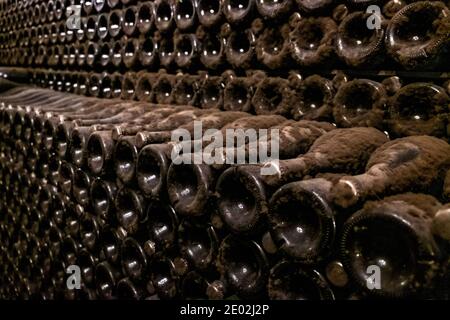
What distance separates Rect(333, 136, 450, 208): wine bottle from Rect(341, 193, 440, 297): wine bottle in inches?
1.4

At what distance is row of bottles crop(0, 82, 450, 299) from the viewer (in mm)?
985

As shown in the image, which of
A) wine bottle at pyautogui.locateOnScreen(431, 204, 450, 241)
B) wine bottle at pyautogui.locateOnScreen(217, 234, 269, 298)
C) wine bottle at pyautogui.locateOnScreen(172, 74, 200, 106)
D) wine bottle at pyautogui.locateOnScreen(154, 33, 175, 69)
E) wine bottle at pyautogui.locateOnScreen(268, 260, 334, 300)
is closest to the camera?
wine bottle at pyautogui.locateOnScreen(431, 204, 450, 241)

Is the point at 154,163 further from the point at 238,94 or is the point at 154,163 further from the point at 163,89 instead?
the point at 163,89

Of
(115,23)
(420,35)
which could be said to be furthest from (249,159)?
(115,23)

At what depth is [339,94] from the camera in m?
1.64

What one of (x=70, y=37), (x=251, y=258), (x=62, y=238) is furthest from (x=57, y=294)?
(x=70, y=37)

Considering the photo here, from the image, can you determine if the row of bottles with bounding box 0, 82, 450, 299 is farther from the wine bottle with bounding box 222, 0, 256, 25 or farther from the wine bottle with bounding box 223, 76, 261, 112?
the wine bottle with bounding box 222, 0, 256, 25

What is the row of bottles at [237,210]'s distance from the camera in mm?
985

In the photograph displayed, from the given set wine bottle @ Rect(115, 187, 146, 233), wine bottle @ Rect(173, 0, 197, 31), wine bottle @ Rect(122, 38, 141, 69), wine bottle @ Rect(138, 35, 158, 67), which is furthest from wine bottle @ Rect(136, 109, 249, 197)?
wine bottle @ Rect(122, 38, 141, 69)

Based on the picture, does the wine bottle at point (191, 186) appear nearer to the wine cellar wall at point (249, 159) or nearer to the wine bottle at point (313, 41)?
the wine cellar wall at point (249, 159)

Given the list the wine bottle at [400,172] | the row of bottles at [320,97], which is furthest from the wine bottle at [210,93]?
the wine bottle at [400,172]

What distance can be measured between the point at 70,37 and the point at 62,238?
6.65ft

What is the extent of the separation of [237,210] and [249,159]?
17 centimetres

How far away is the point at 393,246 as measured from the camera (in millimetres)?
982
